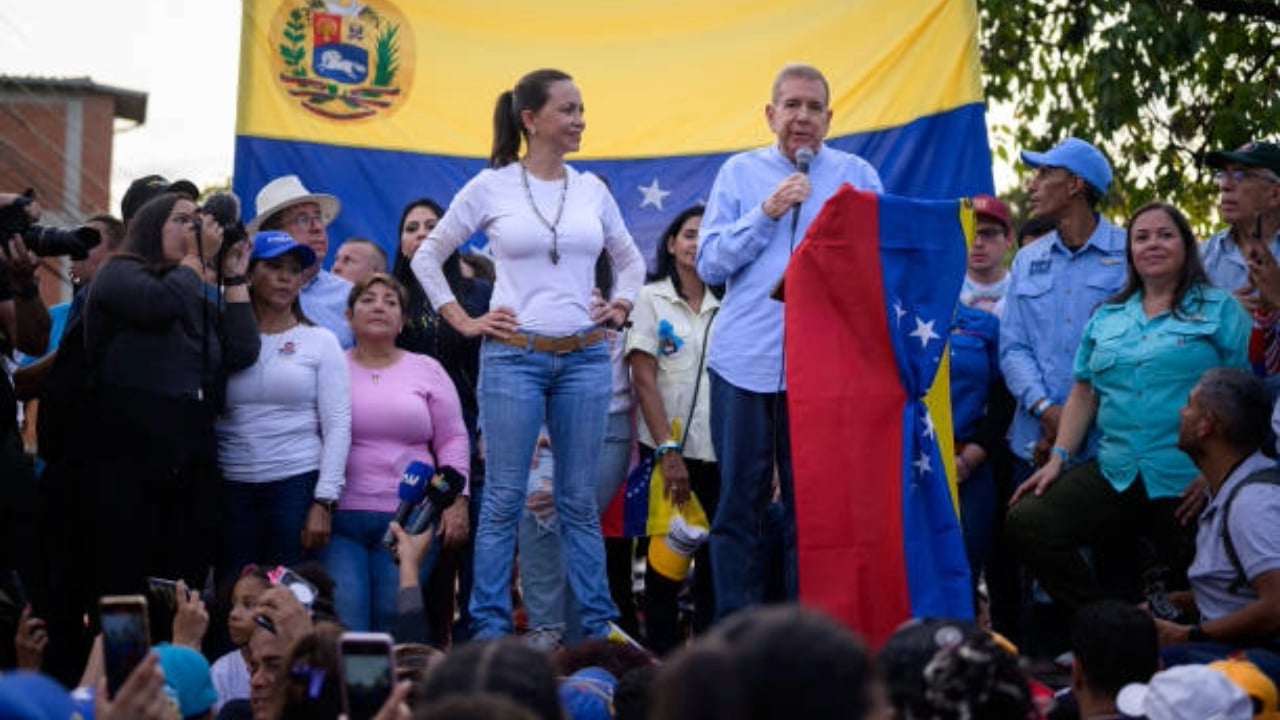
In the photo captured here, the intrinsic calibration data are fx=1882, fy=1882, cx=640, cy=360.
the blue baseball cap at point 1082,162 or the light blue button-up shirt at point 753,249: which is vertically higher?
the blue baseball cap at point 1082,162

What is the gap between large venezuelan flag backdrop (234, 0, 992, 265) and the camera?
10055 mm

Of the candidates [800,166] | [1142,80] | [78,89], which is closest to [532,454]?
[800,166]

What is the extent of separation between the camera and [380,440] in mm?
7910

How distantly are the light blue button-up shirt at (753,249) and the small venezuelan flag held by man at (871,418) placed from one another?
28 centimetres

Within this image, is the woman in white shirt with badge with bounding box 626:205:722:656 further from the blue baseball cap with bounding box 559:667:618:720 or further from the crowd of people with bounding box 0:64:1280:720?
the blue baseball cap with bounding box 559:667:618:720

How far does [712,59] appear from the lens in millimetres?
10625

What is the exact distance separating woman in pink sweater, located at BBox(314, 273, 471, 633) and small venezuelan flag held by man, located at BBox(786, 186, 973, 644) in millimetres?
1923

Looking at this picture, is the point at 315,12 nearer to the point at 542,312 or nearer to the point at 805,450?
the point at 542,312

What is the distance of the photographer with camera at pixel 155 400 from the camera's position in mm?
6910

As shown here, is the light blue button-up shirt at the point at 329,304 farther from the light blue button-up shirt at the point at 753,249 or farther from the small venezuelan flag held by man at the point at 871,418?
the small venezuelan flag held by man at the point at 871,418

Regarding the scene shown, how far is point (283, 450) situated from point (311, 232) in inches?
63.3

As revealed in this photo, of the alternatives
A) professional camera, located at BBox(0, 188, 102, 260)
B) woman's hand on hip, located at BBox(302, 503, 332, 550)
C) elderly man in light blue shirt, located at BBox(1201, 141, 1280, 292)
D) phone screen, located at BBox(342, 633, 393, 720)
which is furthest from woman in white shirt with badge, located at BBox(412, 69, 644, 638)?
phone screen, located at BBox(342, 633, 393, 720)

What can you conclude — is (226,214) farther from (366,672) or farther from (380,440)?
(366,672)

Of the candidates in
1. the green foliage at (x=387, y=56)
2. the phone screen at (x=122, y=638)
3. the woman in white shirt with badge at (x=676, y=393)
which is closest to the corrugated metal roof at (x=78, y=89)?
the green foliage at (x=387, y=56)
